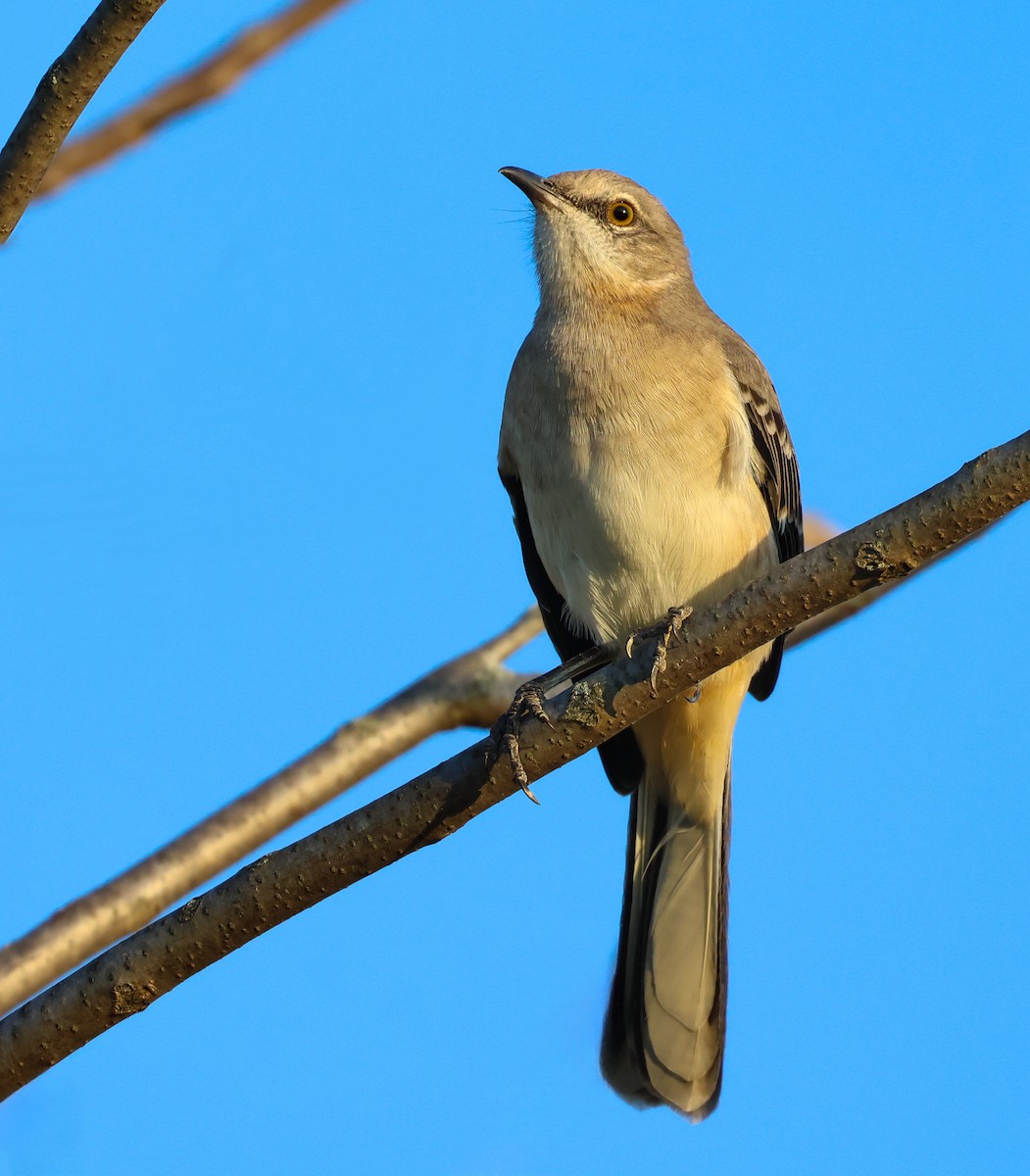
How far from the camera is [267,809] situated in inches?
246

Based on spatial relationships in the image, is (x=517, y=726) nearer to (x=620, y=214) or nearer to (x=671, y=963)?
(x=671, y=963)

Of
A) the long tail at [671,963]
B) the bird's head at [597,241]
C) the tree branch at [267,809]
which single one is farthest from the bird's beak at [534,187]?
the long tail at [671,963]

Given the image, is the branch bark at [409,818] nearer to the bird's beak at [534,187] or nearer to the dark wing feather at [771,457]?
the dark wing feather at [771,457]

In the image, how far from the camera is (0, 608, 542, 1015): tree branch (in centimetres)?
535

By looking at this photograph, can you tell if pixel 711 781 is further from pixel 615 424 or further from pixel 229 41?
pixel 229 41

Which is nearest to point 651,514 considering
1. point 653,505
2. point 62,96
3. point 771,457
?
point 653,505

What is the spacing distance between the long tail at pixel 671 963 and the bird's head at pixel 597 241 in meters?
2.48

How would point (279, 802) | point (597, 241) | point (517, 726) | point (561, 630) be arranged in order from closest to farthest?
point (517, 726), point (279, 802), point (597, 241), point (561, 630)

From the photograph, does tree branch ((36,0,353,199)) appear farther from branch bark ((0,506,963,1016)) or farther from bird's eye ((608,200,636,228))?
branch bark ((0,506,963,1016))

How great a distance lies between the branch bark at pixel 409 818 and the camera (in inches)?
148

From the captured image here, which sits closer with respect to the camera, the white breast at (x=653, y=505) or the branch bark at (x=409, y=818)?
the branch bark at (x=409, y=818)

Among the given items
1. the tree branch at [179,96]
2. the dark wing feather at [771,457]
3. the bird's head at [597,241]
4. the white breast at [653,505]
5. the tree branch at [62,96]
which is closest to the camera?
A: the tree branch at [62,96]

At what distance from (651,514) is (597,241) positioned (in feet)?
5.61

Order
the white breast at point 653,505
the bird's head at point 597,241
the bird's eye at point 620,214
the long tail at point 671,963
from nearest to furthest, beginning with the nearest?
the white breast at point 653,505, the long tail at point 671,963, the bird's head at point 597,241, the bird's eye at point 620,214
